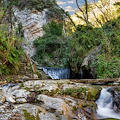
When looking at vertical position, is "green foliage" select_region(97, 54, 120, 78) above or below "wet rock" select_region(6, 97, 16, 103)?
above

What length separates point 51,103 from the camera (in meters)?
2.90

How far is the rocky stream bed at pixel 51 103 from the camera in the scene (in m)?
2.35

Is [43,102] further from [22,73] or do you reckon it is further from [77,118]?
[22,73]

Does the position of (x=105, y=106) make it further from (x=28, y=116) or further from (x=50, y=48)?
(x=50, y=48)

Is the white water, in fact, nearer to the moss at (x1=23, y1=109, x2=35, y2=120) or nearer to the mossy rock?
the mossy rock

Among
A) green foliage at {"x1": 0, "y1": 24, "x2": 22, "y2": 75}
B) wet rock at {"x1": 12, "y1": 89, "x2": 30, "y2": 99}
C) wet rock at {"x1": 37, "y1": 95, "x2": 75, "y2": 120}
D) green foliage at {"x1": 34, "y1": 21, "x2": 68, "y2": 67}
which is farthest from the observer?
green foliage at {"x1": 34, "y1": 21, "x2": 68, "y2": 67}

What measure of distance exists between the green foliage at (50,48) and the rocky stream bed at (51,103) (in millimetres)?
15825

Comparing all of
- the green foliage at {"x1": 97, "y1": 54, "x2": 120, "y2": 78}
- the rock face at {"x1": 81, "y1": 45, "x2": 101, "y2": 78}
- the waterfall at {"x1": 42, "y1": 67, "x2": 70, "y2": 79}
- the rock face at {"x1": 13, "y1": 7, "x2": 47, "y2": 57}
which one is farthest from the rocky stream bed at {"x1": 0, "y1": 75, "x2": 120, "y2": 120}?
the rock face at {"x1": 13, "y1": 7, "x2": 47, "y2": 57}

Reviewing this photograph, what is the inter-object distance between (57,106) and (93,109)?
1.18 meters

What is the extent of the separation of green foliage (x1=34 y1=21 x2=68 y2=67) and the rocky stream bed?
51.9ft

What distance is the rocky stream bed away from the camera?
7.71 ft

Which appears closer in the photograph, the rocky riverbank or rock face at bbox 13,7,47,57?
the rocky riverbank

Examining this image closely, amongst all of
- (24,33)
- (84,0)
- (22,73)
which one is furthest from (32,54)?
(22,73)

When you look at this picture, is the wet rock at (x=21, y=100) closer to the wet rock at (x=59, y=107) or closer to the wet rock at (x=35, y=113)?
the wet rock at (x=59, y=107)
